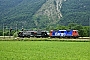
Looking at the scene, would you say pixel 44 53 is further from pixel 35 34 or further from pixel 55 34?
pixel 35 34

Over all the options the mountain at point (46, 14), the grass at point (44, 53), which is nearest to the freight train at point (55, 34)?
the grass at point (44, 53)

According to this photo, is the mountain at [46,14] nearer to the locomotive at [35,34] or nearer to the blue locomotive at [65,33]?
the locomotive at [35,34]

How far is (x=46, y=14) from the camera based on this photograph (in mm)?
163250

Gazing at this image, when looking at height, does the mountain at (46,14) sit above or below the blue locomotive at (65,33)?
above

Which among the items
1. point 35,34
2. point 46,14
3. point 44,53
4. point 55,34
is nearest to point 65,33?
point 55,34

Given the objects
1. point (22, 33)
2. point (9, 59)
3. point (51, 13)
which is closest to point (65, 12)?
point (51, 13)

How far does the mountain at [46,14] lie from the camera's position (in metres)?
148

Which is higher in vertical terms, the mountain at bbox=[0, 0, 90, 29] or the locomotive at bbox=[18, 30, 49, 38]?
the mountain at bbox=[0, 0, 90, 29]

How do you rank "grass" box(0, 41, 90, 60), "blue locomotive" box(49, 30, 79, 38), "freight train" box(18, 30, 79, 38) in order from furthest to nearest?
"freight train" box(18, 30, 79, 38)
"blue locomotive" box(49, 30, 79, 38)
"grass" box(0, 41, 90, 60)

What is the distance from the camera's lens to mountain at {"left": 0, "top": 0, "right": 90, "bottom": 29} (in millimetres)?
147500

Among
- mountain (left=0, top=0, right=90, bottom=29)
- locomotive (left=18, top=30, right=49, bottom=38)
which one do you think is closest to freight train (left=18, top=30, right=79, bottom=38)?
locomotive (left=18, top=30, right=49, bottom=38)

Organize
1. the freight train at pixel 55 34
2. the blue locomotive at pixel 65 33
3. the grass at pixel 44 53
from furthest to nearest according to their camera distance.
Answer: the freight train at pixel 55 34 < the blue locomotive at pixel 65 33 < the grass at pixel 44 53

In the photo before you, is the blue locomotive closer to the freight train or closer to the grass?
the freight train

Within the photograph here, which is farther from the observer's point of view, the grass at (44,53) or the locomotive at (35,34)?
the locomotive at (35,34)
